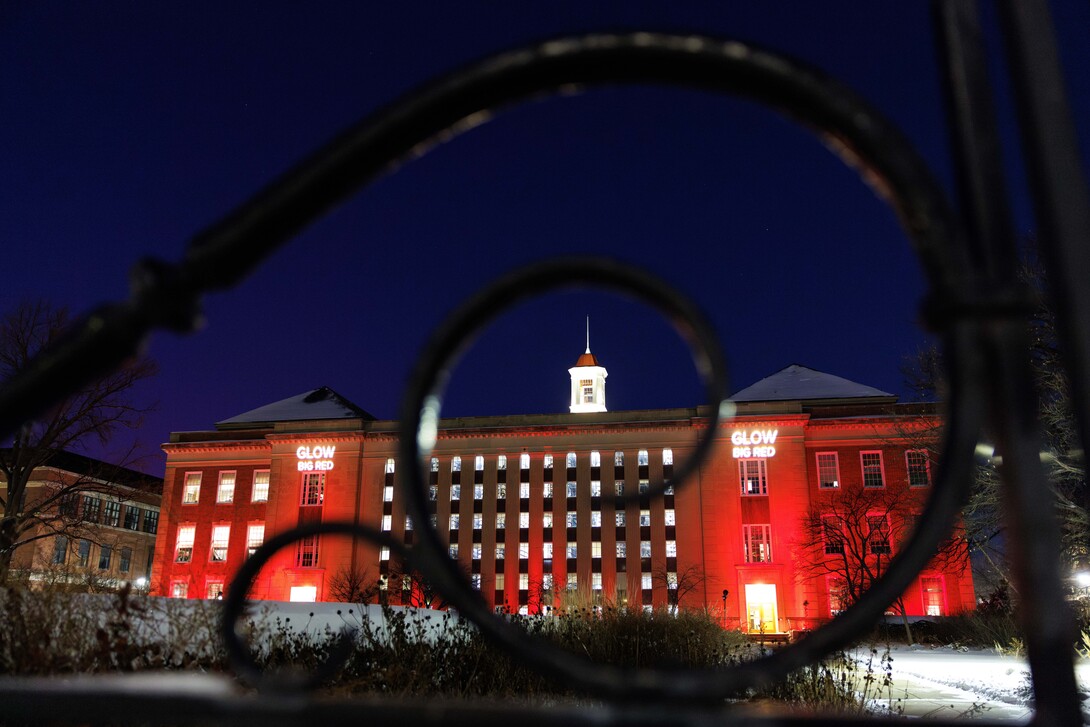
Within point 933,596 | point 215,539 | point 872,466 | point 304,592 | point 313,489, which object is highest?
point 872,466

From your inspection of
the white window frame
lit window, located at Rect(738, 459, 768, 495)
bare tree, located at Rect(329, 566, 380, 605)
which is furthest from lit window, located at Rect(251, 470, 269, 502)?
the white window frame

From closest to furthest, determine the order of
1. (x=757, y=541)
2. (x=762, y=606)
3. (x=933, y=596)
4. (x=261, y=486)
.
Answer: (x=933, y=596) < (x=762, y=606) < (x=757, y=541) < (x=261, y=486)

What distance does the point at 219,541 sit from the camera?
4556 cm

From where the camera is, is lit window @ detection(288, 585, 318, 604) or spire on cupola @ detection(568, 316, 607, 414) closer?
lit window @ detection(288, 585, 318, 604)

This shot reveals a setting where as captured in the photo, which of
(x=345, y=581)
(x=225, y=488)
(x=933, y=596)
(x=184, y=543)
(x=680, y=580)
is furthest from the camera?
(x=225, y=488)

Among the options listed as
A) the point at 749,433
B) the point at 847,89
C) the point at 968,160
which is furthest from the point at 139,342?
the point at 749,433

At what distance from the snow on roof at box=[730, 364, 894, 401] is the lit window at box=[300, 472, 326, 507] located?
24278 mm

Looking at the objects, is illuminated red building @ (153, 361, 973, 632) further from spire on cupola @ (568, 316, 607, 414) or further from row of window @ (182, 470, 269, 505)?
spire on cupola @ (568, 316, 607, 414)

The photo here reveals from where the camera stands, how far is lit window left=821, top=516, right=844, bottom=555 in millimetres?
33750

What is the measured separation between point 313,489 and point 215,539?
A: 21.6ft

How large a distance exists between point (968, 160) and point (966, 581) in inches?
1662

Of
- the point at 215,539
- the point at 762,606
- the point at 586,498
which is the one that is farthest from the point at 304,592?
the point at 762,606

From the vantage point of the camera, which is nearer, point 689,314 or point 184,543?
point 689,314

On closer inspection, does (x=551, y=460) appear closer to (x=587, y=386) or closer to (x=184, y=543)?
(x=587, y=386)
